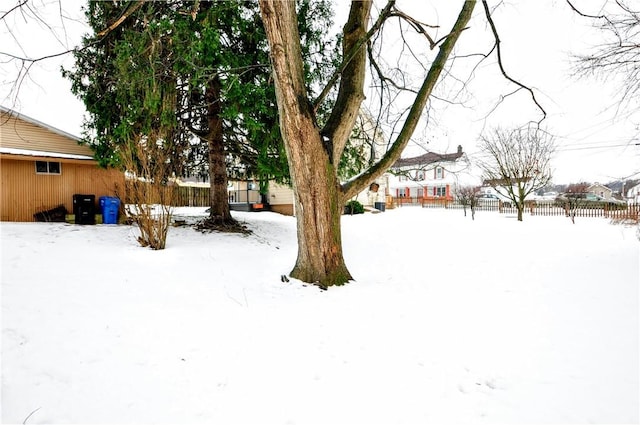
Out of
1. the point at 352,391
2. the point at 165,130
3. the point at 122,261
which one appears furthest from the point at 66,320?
the point at 165,130

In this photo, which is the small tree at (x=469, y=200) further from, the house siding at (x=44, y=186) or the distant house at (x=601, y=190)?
the distant house at (x=601, y=190)

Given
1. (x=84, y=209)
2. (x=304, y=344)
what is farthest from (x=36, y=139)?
(x=304, y=344)

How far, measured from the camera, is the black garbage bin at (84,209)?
34.0ft

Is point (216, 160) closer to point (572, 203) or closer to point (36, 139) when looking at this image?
point (36, 139)

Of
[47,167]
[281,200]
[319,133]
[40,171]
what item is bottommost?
[281,200]

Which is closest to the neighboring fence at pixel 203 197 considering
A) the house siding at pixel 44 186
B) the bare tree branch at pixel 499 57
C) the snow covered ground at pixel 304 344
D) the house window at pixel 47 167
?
the house siding at pixel 44 186

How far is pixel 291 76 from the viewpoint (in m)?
4.58

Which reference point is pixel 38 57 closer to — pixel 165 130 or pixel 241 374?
pixel 165 130

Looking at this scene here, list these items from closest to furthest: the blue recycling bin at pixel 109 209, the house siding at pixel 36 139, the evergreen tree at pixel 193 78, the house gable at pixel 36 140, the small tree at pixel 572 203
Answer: the evergreen tree at pixel 193 78, the house gable at pixel 36 140, the house siding at pixel 36 139, the blue recycling bin at pixel 109 209, the small tree at pixel 572 203

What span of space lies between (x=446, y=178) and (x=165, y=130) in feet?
119

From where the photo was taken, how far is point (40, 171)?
10.4 metres

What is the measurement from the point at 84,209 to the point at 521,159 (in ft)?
70.9

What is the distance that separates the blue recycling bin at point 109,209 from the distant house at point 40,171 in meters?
0.51

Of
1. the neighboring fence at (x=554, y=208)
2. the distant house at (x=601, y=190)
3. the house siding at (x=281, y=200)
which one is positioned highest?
the distant house at (x=601, y=190)
